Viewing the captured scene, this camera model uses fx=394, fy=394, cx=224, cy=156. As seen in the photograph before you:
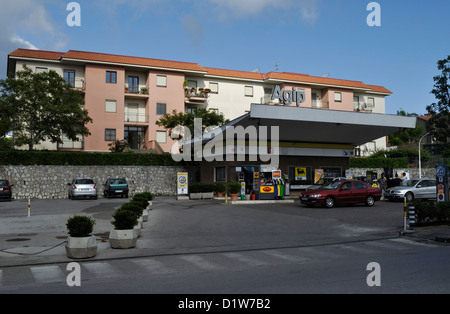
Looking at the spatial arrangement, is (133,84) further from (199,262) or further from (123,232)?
(199,262)

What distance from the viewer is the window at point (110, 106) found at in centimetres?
4291

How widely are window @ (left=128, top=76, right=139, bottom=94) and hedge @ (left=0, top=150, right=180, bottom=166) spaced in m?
11.5

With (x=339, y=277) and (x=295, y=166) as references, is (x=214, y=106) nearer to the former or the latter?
(x=295, y=166)

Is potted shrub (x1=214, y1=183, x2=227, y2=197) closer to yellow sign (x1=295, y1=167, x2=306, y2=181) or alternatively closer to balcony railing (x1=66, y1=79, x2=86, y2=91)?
yellow sign (x1=295, y1=167, x2=306, y2=181)

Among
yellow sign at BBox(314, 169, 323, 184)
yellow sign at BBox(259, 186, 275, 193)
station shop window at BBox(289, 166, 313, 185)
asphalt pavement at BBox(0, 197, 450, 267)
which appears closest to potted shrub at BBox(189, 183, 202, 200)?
yellow sign at BBox(259, 186, 275, 193)

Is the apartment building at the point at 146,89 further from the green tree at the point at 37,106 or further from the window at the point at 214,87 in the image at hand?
the green tree at the point at 37,106

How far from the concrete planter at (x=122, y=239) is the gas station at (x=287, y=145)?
15.2 meters

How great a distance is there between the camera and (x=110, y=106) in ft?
141

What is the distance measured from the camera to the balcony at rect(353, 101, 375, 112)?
177ft

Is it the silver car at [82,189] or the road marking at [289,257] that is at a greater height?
the silver car at [82,189]

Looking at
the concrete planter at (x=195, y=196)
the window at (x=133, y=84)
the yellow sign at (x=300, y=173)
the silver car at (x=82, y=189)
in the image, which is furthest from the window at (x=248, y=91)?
the silver car at (x=82, y=189)

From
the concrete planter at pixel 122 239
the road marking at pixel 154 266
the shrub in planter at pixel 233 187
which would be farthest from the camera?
the shrub in planter at pixel 233 187

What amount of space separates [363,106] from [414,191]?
2956cm

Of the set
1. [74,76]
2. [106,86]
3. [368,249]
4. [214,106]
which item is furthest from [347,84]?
[368,249]
